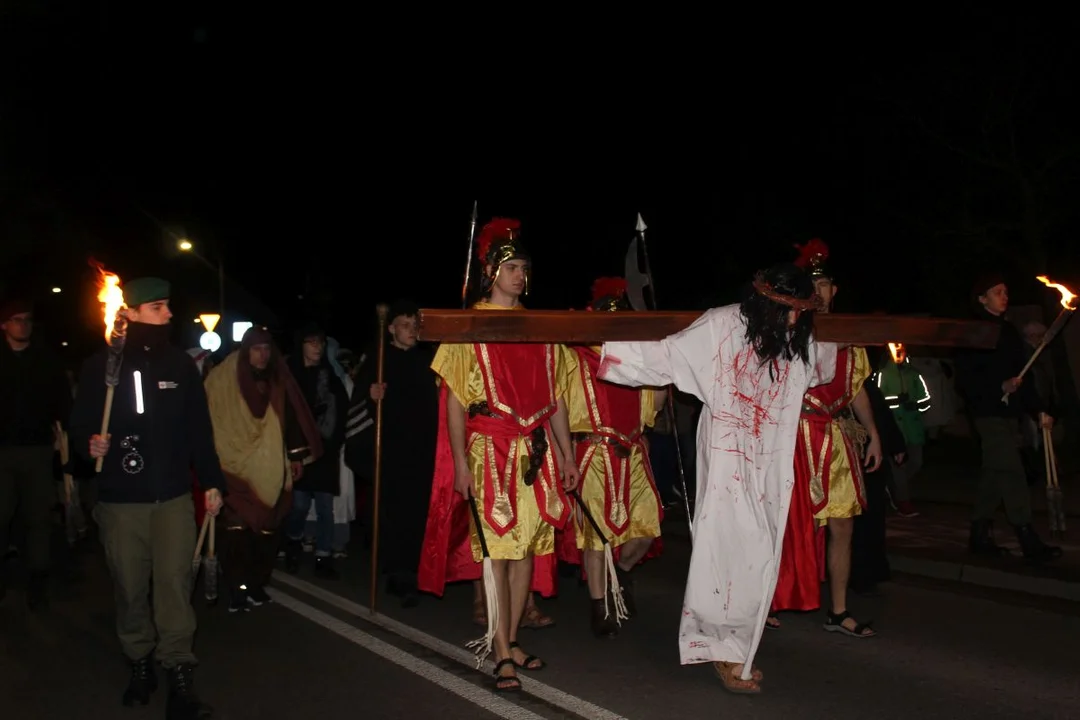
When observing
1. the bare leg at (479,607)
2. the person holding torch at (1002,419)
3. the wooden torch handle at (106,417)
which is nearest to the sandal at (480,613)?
the bare leg at (479,607)

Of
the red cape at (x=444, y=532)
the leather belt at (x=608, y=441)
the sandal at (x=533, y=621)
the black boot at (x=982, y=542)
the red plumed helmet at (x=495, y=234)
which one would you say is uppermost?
the red plumed helmet at (x=495, y=234)

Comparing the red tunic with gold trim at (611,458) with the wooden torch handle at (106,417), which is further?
the red tunic with gold trim at (611,458)

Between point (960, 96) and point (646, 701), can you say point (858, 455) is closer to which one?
point (646, 701)

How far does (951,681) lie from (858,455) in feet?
4.75

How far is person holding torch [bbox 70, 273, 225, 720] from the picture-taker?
209 inches

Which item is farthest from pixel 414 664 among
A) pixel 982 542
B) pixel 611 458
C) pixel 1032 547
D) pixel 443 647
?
pixel 982 542

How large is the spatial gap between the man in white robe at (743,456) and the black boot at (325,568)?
4.29m

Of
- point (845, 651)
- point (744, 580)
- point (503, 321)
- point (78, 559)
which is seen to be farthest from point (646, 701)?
point (78, 559)

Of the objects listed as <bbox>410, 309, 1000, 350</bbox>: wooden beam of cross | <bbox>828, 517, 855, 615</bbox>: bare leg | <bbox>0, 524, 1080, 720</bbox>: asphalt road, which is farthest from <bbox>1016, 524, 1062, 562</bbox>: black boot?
<bbox>410, 309, 1000, 350</bbox>: wooden beam of cross

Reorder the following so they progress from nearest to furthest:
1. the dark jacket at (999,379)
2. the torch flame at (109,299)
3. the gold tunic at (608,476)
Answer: the torch flame at (109,299)
the gold tunic at (608,476)
the dark jacket at (999,379)

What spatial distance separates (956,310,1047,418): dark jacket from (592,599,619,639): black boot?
362cm

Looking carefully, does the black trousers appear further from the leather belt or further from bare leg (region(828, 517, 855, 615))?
Result: the leather belt

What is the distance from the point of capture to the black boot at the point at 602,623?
6.62 metres

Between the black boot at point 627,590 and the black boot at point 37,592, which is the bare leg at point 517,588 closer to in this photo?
the black boot at point 627,590
